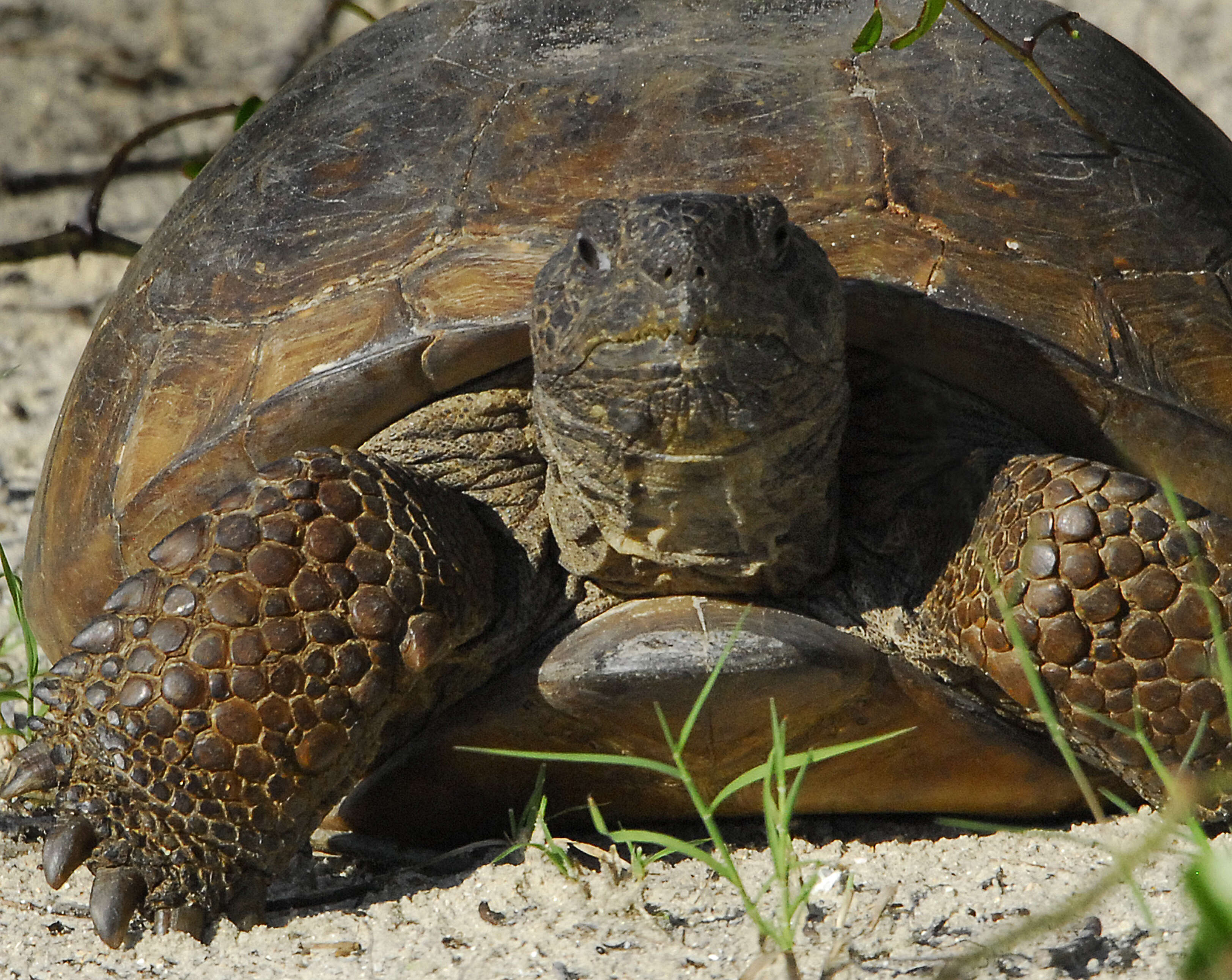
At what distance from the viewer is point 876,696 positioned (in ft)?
9.75

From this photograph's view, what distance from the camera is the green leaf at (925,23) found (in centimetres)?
327

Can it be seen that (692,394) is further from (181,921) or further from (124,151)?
(124,151)

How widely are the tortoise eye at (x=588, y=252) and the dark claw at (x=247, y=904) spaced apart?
125cm

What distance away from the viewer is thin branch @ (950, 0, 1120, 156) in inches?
136

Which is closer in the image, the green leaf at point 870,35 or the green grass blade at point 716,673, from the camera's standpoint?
the green grass blade at point 716,673

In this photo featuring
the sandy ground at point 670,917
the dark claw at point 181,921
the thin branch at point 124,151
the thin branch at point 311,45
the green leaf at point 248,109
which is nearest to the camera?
the sandy ground at point 670,917

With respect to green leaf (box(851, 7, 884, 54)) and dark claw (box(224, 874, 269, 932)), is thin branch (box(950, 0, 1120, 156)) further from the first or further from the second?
dark claw (box(224, 874, 269, 932))

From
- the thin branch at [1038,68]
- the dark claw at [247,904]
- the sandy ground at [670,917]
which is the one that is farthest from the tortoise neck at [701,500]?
the thin branch at [1038,68]

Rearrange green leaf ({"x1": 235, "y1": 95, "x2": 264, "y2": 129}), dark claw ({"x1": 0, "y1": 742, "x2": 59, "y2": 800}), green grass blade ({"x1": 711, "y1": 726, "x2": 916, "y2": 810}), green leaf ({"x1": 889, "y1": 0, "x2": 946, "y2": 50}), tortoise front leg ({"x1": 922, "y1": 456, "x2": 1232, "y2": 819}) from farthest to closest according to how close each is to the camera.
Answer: green leaf ({"x1": 235, "y1": 95, "x2": 264, "y2": 129}) → green leaf ({"x1": 889, "y1": 0, "x2": 946, "y2": 50}) → dark claw ({"x1": 0, "y1": 742, "x2": 59, "y2": 800}) → tortoise front leg ({"x1": 922, "y1": 456, "x2": 1232, "y2": 819}) → green grass blade ({"x1": 711, "y1": 726, "x2": 916, "y2": 810})

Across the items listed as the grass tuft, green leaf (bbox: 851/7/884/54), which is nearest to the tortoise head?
the grass tuft

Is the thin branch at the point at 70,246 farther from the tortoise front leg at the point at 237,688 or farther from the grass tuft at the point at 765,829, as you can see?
the grass tuft at the point at 765,829

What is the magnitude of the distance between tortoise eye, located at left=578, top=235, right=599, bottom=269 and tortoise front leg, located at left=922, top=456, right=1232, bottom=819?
0.90 m

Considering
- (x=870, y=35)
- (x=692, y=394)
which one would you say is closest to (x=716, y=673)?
(x=692, y=394)

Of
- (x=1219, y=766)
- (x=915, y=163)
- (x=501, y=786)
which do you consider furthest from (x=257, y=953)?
(x=915, y=163)
